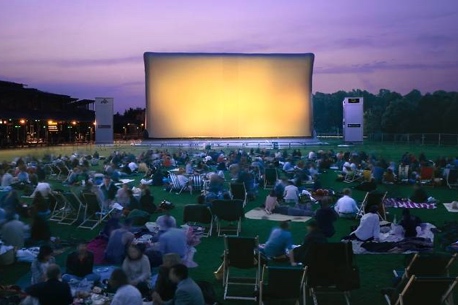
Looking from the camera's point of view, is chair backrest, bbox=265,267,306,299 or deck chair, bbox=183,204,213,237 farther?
deck chair, bbox=183,204,213,237

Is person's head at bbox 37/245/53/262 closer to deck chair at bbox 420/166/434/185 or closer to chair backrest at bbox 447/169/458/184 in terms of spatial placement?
chair backrest at bbox 447/169/458/184

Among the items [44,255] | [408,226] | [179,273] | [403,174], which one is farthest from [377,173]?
[179,273]

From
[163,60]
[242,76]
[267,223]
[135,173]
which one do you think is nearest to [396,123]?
[242,76]

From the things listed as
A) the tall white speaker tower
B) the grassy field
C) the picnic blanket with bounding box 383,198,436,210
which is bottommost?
the grassy field

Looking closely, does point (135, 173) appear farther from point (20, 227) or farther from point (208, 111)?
point (208, 111)

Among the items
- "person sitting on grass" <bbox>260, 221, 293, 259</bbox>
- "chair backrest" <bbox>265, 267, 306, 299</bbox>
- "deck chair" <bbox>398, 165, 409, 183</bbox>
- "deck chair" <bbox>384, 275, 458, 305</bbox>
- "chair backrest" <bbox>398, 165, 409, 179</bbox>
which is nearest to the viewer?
"deck chair" <bbox>384, 275, 458, 305</bbox>

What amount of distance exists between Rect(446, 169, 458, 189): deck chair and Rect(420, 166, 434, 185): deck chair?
636 millimetres

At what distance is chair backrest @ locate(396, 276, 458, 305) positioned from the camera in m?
4.55

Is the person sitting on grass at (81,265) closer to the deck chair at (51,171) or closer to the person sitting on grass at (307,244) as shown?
the person sitting on grass at (307,244)

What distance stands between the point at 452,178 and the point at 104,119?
28803mm

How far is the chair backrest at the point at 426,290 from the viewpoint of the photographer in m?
4.55

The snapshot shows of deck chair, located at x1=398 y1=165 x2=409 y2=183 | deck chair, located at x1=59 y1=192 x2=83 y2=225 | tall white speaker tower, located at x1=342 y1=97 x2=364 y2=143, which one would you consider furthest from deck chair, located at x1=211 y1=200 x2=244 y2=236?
tall white speaker tower, located at x1=342 y1=97 x2=364 y2=143

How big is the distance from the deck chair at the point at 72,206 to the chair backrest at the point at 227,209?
2.69 metres

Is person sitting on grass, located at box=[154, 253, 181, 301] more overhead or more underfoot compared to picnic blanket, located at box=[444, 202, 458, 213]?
more overhead
